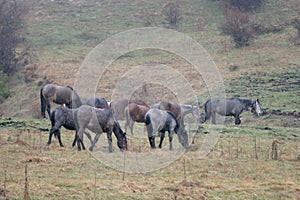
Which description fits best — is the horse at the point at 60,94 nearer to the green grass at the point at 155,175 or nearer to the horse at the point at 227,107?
the green grass at the point at 155,175

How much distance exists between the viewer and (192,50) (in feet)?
135

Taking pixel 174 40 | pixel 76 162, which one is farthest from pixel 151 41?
pixel 76 162

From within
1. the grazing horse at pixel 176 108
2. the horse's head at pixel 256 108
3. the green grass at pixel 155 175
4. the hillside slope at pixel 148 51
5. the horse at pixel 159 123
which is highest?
the hillside slope at pixel 148 51

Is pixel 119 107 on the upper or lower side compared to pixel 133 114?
upper

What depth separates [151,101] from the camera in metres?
32.2

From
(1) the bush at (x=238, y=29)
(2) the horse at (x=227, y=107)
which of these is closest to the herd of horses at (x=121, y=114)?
(2) the horse at (x=227, y=107)

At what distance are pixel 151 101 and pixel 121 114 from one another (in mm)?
7726

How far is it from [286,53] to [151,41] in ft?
36.2

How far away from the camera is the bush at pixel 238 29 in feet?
135

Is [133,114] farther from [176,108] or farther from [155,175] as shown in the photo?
[155,175]

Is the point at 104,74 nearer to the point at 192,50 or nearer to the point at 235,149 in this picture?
the point at 192,50

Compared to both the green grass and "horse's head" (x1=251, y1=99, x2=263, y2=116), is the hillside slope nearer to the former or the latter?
"horse's head" (x1=251, y1=99, x2=263, y2=116)

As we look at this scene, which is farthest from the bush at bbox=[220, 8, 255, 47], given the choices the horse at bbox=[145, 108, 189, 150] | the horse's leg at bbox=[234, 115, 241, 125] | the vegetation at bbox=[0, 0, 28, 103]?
the horse at bbox=[145, 108, 189, 150]

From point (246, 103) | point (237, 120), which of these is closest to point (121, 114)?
point (237, 120)
